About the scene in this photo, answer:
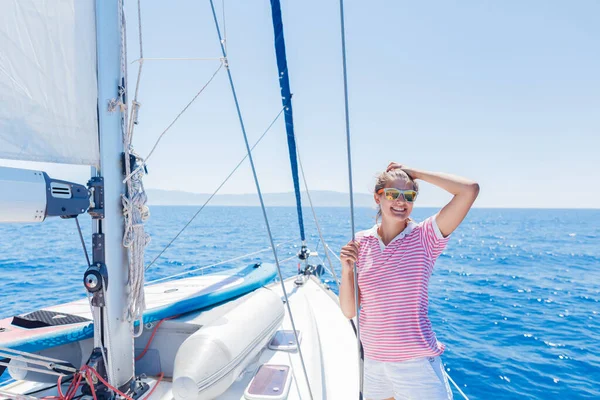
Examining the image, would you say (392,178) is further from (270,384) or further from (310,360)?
(310,360)

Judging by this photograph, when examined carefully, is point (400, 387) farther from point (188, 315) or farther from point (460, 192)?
point (188, 315)

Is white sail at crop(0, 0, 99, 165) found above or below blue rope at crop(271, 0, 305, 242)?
below

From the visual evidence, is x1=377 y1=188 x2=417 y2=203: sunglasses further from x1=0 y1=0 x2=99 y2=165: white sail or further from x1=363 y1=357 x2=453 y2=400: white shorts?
x1=0 y1=0 x2=99 y2=165: white sail

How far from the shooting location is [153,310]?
236cm

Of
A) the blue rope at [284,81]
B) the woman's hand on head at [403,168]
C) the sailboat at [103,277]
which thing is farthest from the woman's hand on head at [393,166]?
the blue rope at [284,81]

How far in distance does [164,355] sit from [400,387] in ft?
5.31

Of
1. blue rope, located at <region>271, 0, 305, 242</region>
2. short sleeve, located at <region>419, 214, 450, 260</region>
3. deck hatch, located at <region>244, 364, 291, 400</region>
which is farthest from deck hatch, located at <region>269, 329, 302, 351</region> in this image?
blue rope, located at <region>271, 0, 305, 242</region>

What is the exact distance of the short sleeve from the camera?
1600mm

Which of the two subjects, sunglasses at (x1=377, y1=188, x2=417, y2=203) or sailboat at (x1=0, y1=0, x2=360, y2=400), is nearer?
sailboat at (x1=0, y1=0, x2=360, y2=400)

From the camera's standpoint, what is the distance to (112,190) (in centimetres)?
183

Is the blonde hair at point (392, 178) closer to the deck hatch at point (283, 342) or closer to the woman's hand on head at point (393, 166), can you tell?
the woman's hand on head at point (393, 166)

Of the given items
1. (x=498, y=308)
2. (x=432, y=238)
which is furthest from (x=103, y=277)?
(x=498, y=308)

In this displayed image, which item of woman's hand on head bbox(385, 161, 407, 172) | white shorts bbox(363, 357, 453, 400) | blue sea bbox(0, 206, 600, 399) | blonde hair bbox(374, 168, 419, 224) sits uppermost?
woman's hand on head bbox(385, 161, 407, 172)

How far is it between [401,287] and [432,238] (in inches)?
10.2
